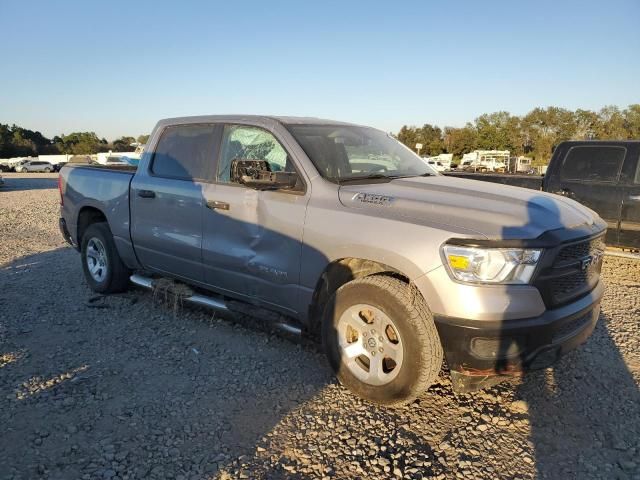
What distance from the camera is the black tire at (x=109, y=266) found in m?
5.45

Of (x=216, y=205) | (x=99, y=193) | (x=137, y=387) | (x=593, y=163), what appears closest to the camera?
(x=137, y=387)

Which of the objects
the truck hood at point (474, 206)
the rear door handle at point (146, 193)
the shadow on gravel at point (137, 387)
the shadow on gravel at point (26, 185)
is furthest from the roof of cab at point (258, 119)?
the shadow on gravel at point (26, 185)

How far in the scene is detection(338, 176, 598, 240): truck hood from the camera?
114 inches

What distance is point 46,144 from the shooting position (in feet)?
Result: 283

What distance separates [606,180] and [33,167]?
188 feet

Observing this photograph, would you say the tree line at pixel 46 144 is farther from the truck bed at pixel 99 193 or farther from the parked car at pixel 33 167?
the truck bed at pixel 99 193

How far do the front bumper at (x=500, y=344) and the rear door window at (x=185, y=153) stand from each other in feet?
8.52

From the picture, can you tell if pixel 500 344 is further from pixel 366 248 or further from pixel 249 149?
pixel 249 149

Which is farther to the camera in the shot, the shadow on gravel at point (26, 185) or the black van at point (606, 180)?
the shadow on gravel at point (26, 185)

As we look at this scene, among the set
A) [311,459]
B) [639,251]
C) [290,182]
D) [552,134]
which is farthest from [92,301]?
[552,134]

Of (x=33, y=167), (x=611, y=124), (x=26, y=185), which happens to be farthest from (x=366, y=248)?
(x=611, y=124)

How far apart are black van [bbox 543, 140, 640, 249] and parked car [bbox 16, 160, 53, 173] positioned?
2186 inches

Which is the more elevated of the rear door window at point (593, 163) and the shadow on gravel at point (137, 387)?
the rear door window at point (593, 163)

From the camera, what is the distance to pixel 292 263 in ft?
12.0
